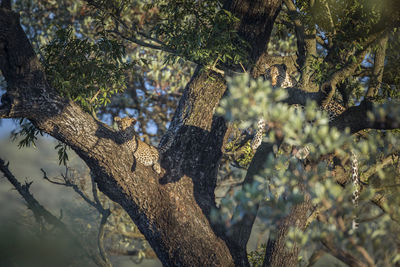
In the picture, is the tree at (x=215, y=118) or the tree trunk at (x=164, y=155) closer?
the tree at (x=215, y=118)

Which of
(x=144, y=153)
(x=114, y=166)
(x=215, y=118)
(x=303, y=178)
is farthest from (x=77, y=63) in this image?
(x=303, y=178)

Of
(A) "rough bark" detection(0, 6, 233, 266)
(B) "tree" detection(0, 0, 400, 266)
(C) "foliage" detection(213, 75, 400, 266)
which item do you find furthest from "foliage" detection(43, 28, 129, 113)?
(C) "foliage" detection(213, 75, 400, 266)

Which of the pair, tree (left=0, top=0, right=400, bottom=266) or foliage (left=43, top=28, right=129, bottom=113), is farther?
foliage (left=43, top=28, right=129, bottom=113)

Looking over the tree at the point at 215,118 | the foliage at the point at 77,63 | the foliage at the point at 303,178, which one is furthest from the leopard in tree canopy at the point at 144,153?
the foliage at the point at 303,178

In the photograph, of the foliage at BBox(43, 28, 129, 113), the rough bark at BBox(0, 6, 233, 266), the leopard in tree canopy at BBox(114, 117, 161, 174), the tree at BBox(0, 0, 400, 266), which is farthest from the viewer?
the foliage at BBox(43, 28, 129, 113)

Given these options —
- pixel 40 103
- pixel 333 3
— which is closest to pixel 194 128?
pixel 40 103

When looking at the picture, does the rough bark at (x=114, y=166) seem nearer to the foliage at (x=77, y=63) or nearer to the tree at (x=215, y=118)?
the tree at (x=215, y=118)

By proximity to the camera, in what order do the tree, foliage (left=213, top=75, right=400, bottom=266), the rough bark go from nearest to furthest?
foliage (left=213, top=75, right=400, bottom=266)
the tree
the rough bark

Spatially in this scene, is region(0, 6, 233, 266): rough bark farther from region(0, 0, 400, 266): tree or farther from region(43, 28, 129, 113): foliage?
region(43, 28, 129, 113): foliage

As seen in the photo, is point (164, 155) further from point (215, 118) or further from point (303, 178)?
point (303, 178)

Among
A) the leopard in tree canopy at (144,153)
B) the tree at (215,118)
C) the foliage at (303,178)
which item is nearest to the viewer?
the foliage at (303,178)

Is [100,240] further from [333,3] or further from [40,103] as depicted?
[333,3]

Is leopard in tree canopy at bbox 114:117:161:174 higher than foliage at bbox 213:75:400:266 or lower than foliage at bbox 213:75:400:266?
higher

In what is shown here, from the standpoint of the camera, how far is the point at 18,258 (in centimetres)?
1102
